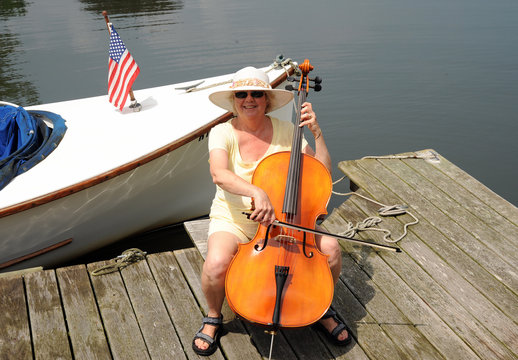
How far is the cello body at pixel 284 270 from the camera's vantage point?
2.22 meters

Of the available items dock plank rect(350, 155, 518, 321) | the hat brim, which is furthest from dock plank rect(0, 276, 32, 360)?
dock plank rect(350, 155, 518, 321)

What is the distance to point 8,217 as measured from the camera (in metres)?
3.75

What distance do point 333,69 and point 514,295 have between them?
810 cm

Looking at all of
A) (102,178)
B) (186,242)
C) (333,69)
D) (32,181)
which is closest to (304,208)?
(102,178)

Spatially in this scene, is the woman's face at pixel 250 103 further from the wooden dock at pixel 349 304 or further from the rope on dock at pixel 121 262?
the rope on dock at pixel 121 262

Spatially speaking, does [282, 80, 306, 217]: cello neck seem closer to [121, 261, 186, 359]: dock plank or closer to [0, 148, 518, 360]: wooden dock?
[0, 148, 518, 360]: wooden dock

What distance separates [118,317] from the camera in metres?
2.82

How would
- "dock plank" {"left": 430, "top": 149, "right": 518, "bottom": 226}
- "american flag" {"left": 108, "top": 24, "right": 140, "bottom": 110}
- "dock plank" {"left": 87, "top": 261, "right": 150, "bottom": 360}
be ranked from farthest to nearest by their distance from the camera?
"american flag" {"left": 108, "top": 24, "right": 140, "bottom": 110}
"dock plank" {"left": 430, "top": 149, "right": 518, "bottom": 226}
"dock plank" {"left": 87, "top": 261, "right": 150, "bottom": 360}

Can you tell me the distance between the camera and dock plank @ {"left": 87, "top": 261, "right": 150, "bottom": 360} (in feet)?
8.49

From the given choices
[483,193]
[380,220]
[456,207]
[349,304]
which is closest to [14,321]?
[349,304]

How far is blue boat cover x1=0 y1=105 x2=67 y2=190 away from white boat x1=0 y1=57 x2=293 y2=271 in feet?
0.25

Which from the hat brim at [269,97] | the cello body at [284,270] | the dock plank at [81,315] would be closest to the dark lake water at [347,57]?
the hat brim at [269,97]

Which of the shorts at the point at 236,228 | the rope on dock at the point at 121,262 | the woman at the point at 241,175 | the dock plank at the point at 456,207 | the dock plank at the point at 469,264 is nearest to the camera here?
the woman at the point at 241,175

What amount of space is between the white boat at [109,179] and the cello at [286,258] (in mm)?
1999
